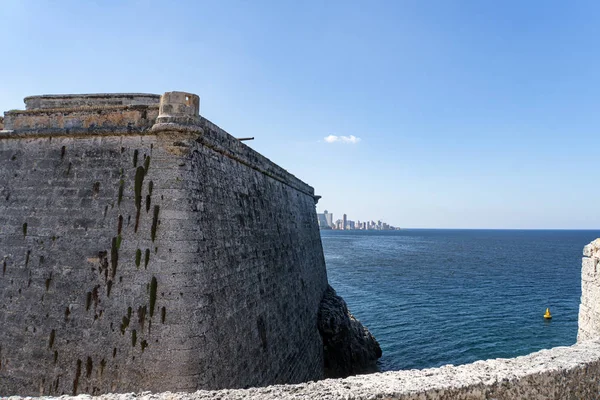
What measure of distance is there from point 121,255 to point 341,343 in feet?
40.3

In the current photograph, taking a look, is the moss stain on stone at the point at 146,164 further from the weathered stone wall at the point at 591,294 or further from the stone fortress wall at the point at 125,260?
the weathered stone wall at the point at 591,294

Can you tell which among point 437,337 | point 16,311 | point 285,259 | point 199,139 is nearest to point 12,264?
point 16,311

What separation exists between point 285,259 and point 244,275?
426 cm

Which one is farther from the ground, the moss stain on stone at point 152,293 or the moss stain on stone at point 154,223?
the moss stain on stone at point 154,223

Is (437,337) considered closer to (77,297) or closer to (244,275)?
(244,275)

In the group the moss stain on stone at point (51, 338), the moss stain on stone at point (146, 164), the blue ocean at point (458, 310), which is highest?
the moss stain on stone at point (146, 164)

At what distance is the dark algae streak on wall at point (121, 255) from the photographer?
Result: 7.41m

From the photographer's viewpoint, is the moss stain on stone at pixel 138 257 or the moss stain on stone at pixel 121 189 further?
the moss stain on stone at pixel 121 189

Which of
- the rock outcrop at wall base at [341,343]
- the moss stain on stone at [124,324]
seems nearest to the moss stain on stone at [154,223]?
the moss stain on stone at [124,324]

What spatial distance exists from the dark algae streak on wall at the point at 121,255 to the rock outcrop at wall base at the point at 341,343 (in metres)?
7.67

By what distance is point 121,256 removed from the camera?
25.5 ft

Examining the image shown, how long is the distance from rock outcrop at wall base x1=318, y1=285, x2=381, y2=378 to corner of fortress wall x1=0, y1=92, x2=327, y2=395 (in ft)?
24.9

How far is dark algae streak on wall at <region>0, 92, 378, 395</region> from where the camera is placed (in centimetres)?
741

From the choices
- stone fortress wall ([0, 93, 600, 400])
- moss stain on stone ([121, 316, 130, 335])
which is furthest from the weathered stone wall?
moss stain on stone ([121, 316, 130, 335])
